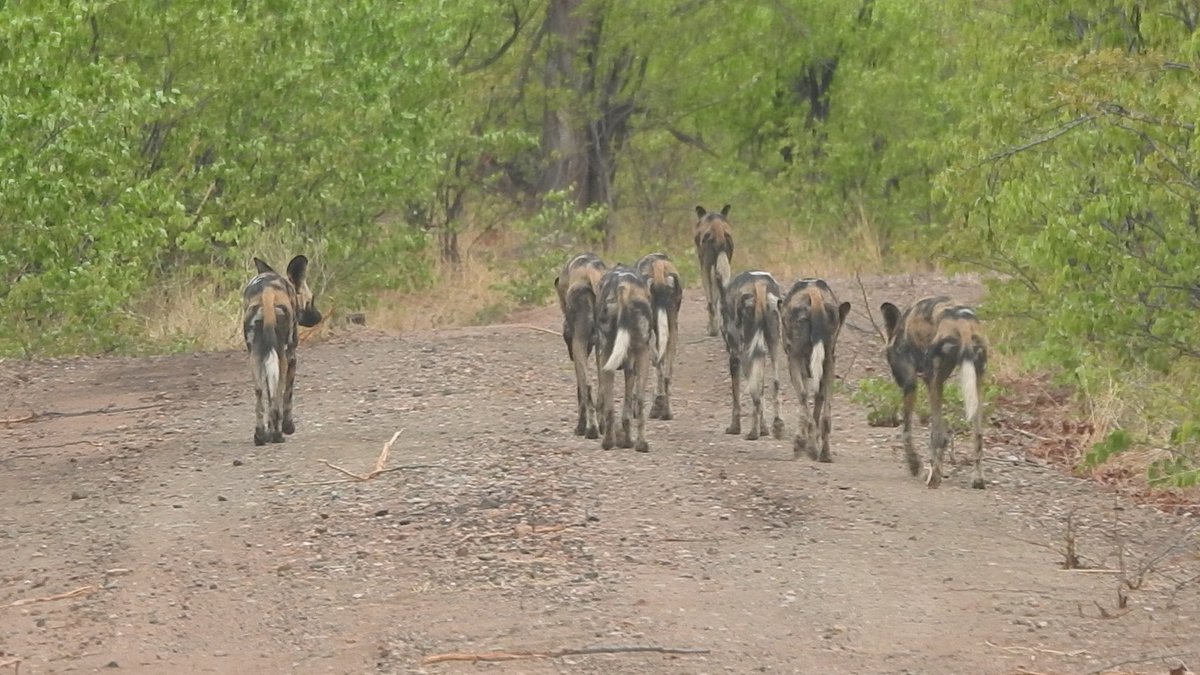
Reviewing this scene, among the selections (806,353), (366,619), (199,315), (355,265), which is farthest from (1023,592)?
(355,265)

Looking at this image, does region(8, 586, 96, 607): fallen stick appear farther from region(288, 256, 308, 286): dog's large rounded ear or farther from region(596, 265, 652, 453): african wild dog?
region(288, 256, 308, 286): dog's large rounded ear

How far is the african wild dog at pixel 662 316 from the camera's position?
13539 mm

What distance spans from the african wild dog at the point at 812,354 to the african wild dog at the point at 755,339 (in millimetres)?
644

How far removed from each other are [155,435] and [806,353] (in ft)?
15.0

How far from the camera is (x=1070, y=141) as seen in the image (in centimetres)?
1300

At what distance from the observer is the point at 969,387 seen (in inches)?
442

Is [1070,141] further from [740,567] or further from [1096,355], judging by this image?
[740,567]

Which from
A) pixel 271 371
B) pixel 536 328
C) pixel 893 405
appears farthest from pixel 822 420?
pixel 536 328

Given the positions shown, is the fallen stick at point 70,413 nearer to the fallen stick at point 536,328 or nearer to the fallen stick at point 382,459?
the fallen stick at point 382,459

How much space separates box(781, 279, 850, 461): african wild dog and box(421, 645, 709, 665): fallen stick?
495cm

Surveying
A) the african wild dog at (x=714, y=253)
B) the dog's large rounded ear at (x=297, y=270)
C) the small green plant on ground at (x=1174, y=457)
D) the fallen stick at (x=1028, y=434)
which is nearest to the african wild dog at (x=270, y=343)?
the dog's large rounded ear at (x=297, y=270)

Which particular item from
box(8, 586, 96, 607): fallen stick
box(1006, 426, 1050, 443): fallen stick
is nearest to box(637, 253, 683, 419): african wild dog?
box(1006, 426, 1050, 443): fallen stick

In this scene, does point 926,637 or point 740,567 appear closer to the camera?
point 926,637

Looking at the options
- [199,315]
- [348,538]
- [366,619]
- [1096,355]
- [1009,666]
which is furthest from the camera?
[199,315]
